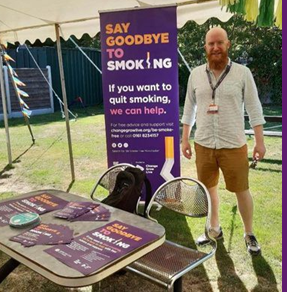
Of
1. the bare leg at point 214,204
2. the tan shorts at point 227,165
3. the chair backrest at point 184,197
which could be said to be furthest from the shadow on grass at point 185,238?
the tan shorts at point 227,165

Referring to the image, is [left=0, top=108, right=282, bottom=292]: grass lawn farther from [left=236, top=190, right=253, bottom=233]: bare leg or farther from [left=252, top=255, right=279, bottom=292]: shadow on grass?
[left=236, top=190, right=253, bottom=233]: bare leg

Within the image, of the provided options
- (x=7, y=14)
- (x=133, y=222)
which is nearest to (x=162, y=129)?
(x=133, y=222)

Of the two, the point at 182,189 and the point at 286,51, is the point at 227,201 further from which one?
Result: the point at 286,51

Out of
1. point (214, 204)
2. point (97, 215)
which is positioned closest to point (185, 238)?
point (214, 204)

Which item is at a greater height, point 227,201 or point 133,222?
point 133,222

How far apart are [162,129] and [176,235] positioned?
3.41 feet

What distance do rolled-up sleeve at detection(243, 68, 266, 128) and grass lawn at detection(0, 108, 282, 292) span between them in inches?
42.6

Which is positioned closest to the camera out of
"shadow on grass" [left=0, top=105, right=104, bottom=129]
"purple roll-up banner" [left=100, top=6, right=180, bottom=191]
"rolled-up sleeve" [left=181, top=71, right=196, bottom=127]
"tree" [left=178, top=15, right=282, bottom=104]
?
"rolled-up sleeve" [left=181, top=71, right=196, bottom=127]

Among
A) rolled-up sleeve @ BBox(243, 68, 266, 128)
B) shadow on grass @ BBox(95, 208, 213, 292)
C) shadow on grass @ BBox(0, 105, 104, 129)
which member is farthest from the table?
shadow on grass @ BBox(0, 105, 104, 129)

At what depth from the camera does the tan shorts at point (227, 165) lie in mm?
2662

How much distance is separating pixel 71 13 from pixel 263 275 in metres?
3.49

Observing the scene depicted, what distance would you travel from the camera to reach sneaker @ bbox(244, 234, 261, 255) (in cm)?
282

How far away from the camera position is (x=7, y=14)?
4.46m

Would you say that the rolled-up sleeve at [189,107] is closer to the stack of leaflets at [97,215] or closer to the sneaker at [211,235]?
the sneaker at [211,235]
